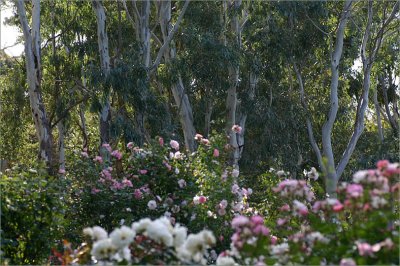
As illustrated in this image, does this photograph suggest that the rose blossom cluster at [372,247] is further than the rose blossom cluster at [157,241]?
No

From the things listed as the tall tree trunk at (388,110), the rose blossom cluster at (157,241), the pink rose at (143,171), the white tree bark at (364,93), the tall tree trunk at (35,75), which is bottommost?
the rose blossom cluster at (157,241)

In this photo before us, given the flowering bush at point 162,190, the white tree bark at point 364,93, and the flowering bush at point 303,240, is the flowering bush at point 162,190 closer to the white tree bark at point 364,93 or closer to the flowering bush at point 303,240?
the flowering bush at point 303,240

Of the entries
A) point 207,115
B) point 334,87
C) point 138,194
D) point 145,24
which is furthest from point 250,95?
point 138,194

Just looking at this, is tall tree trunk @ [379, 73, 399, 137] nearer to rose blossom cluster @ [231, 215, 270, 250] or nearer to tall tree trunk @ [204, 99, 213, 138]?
tall tree trunk @ [204, 99, 213, 138]

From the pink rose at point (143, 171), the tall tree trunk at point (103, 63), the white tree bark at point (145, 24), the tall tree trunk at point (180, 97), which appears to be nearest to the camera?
the pink rose at point (143, 171)

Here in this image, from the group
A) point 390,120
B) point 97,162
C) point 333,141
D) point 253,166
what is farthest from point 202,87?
point 97,162

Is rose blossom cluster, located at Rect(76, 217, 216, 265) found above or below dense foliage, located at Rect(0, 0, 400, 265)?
below

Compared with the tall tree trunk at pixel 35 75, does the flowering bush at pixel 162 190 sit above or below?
below

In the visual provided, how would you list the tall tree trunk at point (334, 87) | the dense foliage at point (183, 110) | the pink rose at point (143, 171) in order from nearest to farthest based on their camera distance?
the dense foliage at point (183, 110), the pink rose at point (143, 171), the tall tree trunk at point (334, 87)

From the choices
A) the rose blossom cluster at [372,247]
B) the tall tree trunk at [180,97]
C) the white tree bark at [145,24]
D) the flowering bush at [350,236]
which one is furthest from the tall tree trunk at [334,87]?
the rose blossom cluster at [372,247]

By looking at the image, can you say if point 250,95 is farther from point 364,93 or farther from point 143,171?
point 143,171

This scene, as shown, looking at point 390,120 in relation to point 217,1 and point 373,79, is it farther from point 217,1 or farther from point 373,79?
point 217,1

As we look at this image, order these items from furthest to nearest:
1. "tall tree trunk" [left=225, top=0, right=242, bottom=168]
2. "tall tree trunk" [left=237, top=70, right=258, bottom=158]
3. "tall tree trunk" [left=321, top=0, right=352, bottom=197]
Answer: "tall tree trunk" [left=237, top=70, right=258, bottom=158] < "tall tree trunk" [left=225, top=0, right=242, bottom=168] < "tall tree trunk" [left=321, top=0, right=352, bottom=197]

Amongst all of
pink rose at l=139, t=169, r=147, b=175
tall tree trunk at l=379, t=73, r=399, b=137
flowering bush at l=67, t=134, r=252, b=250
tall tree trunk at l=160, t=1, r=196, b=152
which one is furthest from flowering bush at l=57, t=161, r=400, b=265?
tall tree trunk at l=379, t=73, r=399, b=137
